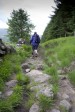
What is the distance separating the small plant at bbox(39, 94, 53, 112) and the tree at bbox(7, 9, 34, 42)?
147 ft

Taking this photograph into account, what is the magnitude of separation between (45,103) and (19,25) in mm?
46611

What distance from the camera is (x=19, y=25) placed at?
182ft

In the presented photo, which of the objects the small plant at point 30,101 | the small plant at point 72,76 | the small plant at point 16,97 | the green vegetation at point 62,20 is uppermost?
the green vegetation at point 62,20

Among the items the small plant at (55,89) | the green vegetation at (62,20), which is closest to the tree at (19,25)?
the green vegetation at (62,20)

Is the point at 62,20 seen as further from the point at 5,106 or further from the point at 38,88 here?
the point at 5,106

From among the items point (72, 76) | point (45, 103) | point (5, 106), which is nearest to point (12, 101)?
point (5, 106)

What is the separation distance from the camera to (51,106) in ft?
33.0

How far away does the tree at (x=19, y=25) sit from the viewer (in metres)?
54.9

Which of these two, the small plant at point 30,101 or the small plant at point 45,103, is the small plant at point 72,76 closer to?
the small plant at point 30,101

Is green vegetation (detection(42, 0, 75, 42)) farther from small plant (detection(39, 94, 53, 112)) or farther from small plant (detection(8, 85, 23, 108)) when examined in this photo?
small plant (detection(39, 94, 53, 112))

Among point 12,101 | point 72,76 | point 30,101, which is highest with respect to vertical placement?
point 72,76

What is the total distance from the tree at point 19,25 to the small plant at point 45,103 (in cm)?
4483

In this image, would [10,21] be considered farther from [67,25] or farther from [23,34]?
[67,25]

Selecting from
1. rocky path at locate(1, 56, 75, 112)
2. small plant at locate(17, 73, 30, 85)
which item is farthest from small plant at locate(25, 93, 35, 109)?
small plant at locate(17, 73, 30, 85)
